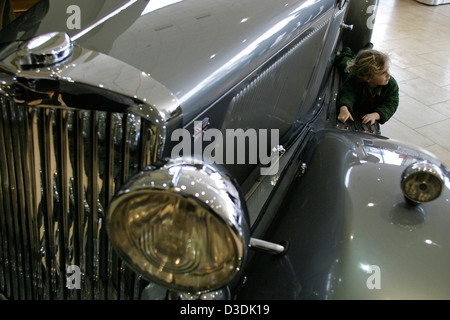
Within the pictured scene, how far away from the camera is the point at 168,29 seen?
111 centimetres

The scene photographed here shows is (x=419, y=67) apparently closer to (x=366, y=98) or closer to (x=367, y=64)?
(x=366, y=98)

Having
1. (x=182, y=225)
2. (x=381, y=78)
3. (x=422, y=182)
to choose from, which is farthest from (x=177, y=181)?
(x=381, y=78)

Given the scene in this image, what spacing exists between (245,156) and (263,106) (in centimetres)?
19

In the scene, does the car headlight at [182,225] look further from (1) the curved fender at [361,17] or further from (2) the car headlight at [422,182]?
(1) the curved fender at [361,17]

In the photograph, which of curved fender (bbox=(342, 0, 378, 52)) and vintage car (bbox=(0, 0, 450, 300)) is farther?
curved fender (bbox=(342, 0, 378, 52))

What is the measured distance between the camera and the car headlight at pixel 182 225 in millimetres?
720

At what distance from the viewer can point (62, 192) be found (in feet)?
3.30

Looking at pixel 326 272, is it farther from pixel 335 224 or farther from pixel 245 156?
pixel 245 156

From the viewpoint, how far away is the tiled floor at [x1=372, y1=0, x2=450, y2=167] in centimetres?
345

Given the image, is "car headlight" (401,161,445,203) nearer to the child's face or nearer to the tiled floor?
the child's face

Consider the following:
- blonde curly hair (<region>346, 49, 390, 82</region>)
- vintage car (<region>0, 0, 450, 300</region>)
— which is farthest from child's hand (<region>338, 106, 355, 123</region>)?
vintage car (<region>0, 0, 450, 300</region>)

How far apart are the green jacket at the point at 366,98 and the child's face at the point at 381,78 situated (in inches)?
2.0

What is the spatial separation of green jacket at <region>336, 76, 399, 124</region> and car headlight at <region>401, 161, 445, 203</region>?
1.18 meters
